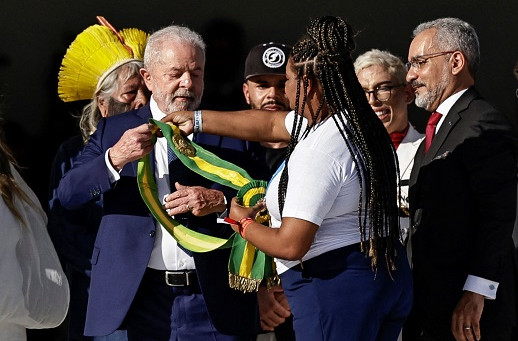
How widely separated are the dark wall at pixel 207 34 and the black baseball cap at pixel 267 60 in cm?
64

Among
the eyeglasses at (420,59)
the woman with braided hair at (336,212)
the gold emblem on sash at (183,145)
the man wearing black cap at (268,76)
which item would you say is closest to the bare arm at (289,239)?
the woman with braided hair at (336,212)

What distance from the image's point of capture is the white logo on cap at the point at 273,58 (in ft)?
20.1

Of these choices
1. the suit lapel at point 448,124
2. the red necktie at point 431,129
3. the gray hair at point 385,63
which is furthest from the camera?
the gray hair at point 385,63

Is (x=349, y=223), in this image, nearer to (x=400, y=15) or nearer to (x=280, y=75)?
(x=280, y=75)

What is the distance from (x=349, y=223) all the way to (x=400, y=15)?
291cm

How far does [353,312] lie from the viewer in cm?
407

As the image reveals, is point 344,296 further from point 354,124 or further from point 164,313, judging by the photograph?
point 164,313

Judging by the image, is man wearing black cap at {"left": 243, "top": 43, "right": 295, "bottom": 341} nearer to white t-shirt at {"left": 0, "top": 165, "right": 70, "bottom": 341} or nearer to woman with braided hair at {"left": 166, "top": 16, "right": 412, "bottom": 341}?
woman with braided hair at {"left": 166, "top": 16, "right": 412, "bottom": 341}

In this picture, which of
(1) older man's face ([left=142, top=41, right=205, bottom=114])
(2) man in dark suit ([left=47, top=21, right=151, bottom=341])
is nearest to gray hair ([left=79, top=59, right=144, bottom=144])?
(2) man in dark suit ([left=47, top=21, right=151, bottom=341])

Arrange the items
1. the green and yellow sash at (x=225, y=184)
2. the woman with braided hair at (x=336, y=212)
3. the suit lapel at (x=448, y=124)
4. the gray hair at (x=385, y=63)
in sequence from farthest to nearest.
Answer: the gray hair at (x=385, y=63)
the suit lapel at (x=448, y=124)
the green and yellow sash at (x=225, y=184)
the woman with braided hair at (x=336, y=212)

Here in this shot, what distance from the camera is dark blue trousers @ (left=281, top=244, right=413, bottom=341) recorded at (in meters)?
4.08

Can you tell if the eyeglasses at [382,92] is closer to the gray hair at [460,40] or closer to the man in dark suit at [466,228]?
the gray hair at [460,40]

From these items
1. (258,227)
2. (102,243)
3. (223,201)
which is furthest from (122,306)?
(258,227)

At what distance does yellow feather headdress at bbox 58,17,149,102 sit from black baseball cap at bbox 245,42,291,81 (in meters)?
0.64
